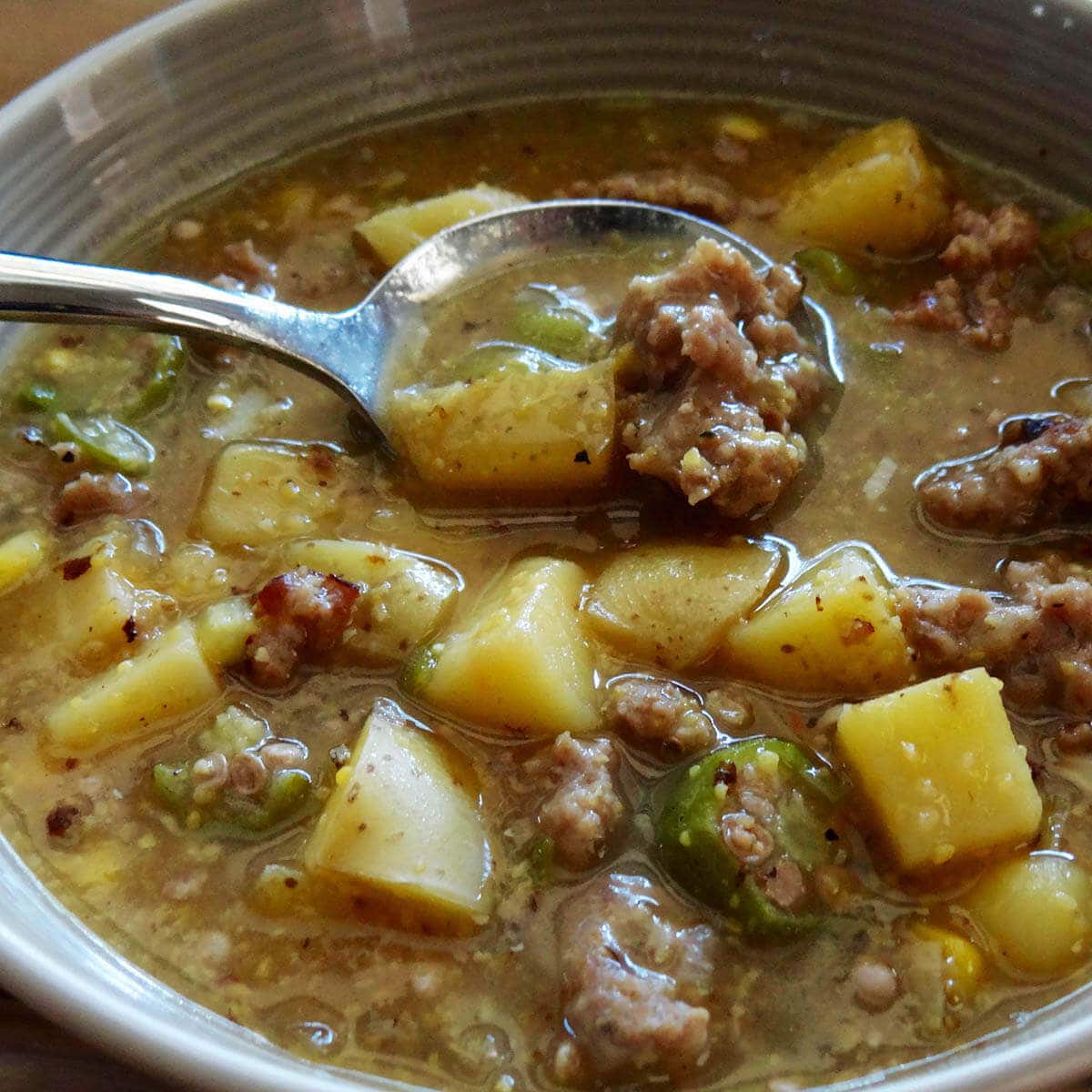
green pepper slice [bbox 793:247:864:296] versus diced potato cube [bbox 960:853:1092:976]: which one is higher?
green pepper slice [bbox 793:247:864:296]

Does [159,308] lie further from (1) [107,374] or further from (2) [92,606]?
(2) [92,606]

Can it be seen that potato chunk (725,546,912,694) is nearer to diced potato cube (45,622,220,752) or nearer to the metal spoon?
the metal spoon

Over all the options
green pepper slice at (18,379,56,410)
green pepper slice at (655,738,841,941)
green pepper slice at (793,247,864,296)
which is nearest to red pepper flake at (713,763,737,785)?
green pepper slice at (655,738,841,941)

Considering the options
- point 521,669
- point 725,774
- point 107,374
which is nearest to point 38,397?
point 107,374

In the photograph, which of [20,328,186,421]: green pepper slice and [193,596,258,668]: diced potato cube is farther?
[20,328,186,421]: green pepper slice

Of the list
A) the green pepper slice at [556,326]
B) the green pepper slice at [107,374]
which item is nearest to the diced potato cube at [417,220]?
the green pepper slice at [556,326]

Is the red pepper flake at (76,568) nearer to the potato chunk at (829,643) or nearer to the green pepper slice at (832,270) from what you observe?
the potato chunk at (829,643)

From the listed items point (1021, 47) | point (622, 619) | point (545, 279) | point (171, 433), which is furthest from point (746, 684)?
point (1021, 47)
